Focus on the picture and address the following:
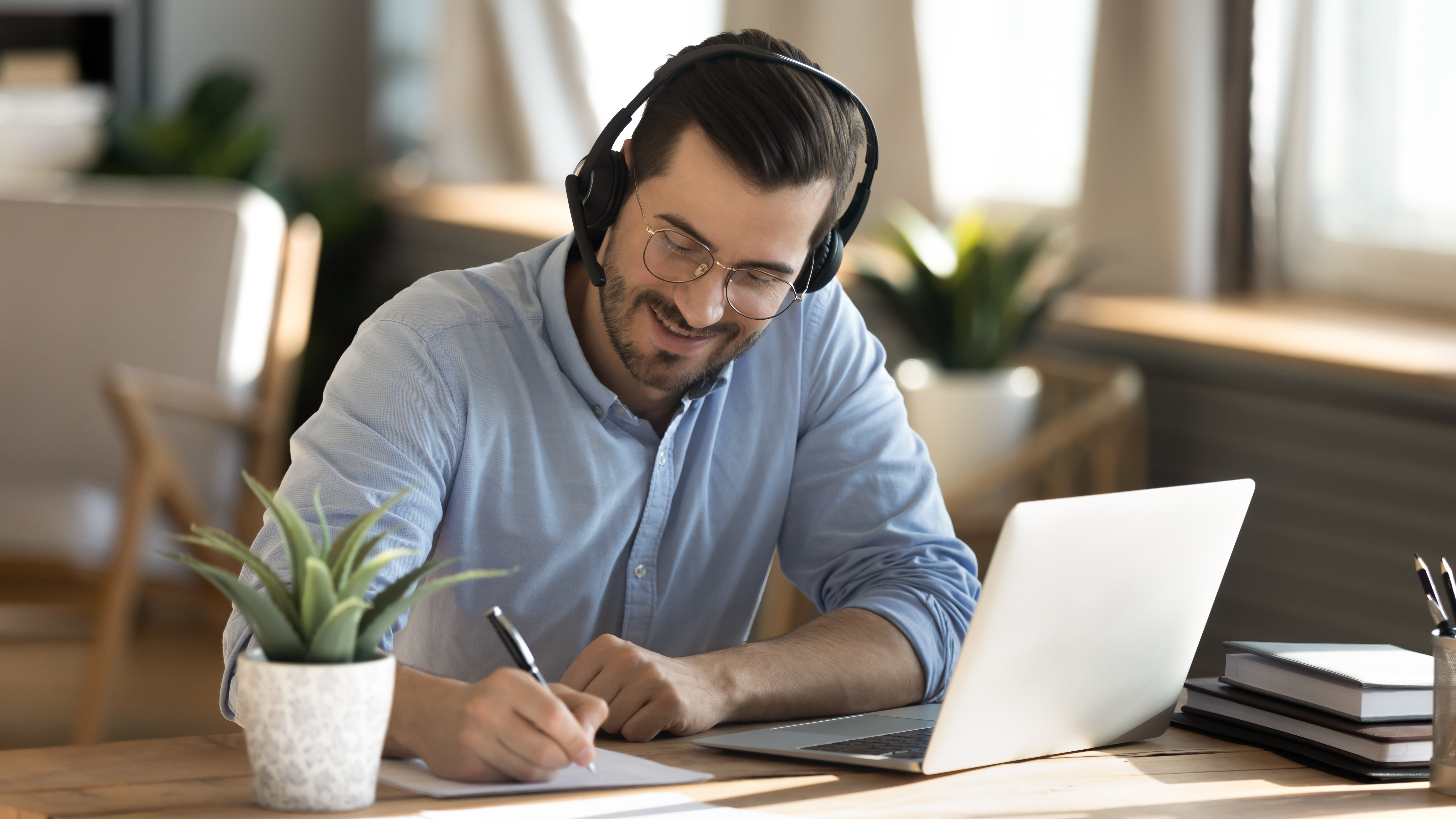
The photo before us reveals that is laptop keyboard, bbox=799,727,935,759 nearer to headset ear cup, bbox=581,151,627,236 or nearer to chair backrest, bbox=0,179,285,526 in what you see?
headset ear cup, bbox=581,151,627,236

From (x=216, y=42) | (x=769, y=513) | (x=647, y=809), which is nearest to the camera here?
(x=647, y=809)

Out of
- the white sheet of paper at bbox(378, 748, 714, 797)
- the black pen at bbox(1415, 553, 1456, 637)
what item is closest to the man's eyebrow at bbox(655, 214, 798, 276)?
the white sheet of paper at bbox(378, 748, 714, 797)

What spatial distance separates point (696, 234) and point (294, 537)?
1.60 feet

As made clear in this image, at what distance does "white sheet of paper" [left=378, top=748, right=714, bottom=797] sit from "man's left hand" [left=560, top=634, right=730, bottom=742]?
0.20ft

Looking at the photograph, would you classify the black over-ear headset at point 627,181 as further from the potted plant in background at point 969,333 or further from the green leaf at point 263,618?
the potted plant in background at point 969,333

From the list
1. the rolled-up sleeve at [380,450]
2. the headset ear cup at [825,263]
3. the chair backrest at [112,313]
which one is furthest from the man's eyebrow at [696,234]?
the chair backrest at [112,313]

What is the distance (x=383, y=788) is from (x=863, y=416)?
713mm

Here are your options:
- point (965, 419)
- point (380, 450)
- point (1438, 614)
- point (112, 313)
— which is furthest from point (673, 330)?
point (112, 313)

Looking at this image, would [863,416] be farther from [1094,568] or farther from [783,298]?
[1094,568]

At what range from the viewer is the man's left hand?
1.17 metres

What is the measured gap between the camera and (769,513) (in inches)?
61.7

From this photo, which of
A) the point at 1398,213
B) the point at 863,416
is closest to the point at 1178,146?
the point at 1398,213

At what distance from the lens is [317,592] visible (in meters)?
0.94

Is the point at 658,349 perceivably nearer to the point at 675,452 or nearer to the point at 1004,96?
the point at 675,452
